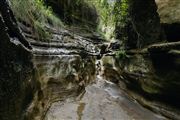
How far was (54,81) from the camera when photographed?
21.1ft

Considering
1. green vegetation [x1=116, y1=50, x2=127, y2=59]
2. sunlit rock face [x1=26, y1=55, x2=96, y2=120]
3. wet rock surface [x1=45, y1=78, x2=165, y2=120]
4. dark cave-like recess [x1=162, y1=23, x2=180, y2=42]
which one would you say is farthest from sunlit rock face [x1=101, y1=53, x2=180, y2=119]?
sunlit rock face [x1=26, y1=55, x2=96, y2=120]

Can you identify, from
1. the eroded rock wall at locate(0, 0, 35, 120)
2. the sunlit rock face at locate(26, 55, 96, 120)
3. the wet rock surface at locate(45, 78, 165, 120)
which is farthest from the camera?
the wet rock surface at locate(45, 78, 165, 120)

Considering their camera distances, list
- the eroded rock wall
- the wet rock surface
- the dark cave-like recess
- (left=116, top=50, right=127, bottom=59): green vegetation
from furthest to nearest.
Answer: (left=116, top=50, right=127, bottom=59): green vegetation → the dark cave-like recess → the wet rock surface → the eroded rock wall

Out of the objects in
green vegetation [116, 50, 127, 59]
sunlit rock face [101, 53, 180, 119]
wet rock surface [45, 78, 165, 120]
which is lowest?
wet rock surface [45, 78, 165, 120]

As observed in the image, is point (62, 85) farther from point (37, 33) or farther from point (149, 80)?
point (149, 80)

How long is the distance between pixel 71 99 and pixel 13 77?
13.8 ft

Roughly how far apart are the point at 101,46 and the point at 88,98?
28.1ft

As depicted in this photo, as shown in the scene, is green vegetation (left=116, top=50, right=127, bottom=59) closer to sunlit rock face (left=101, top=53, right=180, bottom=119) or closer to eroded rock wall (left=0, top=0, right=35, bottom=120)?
sunlit rock face (left=101, top=53, right=180, bottom=119)

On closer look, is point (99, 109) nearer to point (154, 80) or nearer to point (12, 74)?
point (154, 80)

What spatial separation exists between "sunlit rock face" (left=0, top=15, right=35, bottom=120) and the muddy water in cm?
89

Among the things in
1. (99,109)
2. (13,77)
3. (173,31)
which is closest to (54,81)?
(99,109)

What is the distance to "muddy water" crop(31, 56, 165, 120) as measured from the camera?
553 cm

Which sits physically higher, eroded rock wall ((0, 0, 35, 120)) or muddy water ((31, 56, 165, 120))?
eroded rock wall ((0, 0, 35, 120))

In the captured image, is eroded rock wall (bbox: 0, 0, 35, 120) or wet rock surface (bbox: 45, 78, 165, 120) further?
wet rock surface (bbox: 45, 78, 165, 120)
